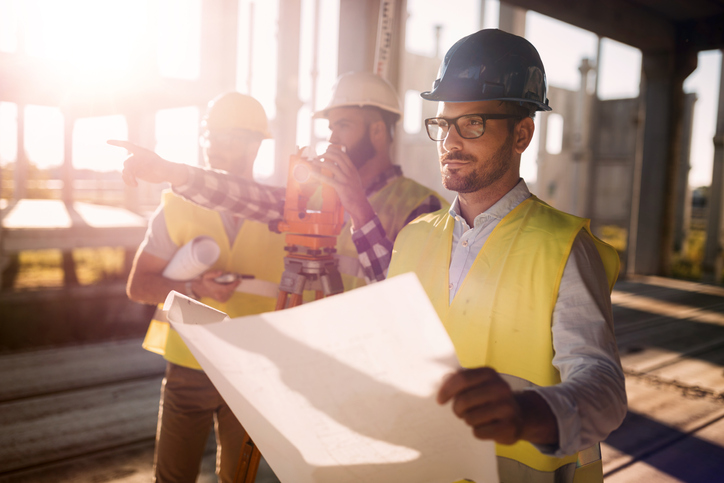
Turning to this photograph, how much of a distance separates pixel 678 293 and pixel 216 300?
27.3 ft

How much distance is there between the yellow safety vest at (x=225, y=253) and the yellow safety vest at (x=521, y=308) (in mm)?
1024

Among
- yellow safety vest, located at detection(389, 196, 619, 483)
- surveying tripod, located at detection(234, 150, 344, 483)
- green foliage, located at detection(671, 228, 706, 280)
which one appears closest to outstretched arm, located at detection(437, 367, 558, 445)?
yellow safety vest, located at detection(389, 196, 619, 483)

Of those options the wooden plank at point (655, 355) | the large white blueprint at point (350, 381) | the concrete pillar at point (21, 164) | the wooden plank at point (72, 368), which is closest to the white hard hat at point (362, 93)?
the large white blueprint at point (350, 381)

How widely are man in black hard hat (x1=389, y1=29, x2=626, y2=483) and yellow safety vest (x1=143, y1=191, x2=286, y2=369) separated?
31.6 inches

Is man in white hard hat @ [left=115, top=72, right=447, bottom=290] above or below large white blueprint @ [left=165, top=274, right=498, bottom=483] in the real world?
above

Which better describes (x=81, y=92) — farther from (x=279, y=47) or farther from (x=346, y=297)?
(x=346, y=297)

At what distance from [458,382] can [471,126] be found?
0.74 metres

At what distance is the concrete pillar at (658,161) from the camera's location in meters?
9.36

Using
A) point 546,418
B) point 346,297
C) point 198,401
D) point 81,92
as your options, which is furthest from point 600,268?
point 81,92

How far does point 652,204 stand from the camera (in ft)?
31.4

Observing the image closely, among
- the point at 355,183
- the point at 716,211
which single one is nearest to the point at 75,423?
the point at 355,183

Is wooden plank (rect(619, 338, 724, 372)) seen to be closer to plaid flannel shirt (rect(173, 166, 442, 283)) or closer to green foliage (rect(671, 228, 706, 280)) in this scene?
plaid flannel shirt (rect(173, 166, 442, 283))

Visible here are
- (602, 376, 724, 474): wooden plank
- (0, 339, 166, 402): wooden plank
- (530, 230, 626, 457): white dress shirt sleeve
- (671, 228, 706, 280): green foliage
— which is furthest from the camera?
(671, 228, 706, 280): green foliage

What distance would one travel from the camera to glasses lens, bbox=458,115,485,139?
1208 millimetres
